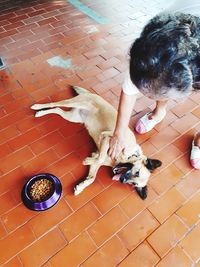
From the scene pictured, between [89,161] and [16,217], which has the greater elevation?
[89,161]

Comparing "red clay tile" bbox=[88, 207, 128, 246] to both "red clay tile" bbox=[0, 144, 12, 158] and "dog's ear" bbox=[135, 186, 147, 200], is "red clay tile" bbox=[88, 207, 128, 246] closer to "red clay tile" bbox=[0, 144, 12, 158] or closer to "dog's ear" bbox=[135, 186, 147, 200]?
"dog's ear" bbox=[135, 186, 147, 200]

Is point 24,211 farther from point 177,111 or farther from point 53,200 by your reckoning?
point 177,111

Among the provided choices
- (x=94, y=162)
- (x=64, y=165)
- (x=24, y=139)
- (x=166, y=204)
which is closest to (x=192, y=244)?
(x=166, y=204)

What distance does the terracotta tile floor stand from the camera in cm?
168

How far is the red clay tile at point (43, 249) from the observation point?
1617 millimetres

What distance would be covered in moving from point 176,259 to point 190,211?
1.19 feet

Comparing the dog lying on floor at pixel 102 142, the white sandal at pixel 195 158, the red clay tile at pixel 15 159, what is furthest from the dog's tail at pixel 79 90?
the white sandal at pixel 195 158

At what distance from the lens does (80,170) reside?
2.05m

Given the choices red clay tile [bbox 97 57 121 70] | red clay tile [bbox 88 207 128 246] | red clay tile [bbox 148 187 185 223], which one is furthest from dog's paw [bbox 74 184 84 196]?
red clay tile [bbox 97 57 121 70]

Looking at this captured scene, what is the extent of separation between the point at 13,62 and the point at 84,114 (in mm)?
1213

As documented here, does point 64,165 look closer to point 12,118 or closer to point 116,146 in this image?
point 116,146

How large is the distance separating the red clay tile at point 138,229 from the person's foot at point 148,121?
74cm

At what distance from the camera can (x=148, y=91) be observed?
1.14 meters

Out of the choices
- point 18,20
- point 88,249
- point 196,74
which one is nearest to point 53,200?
point 88,249
